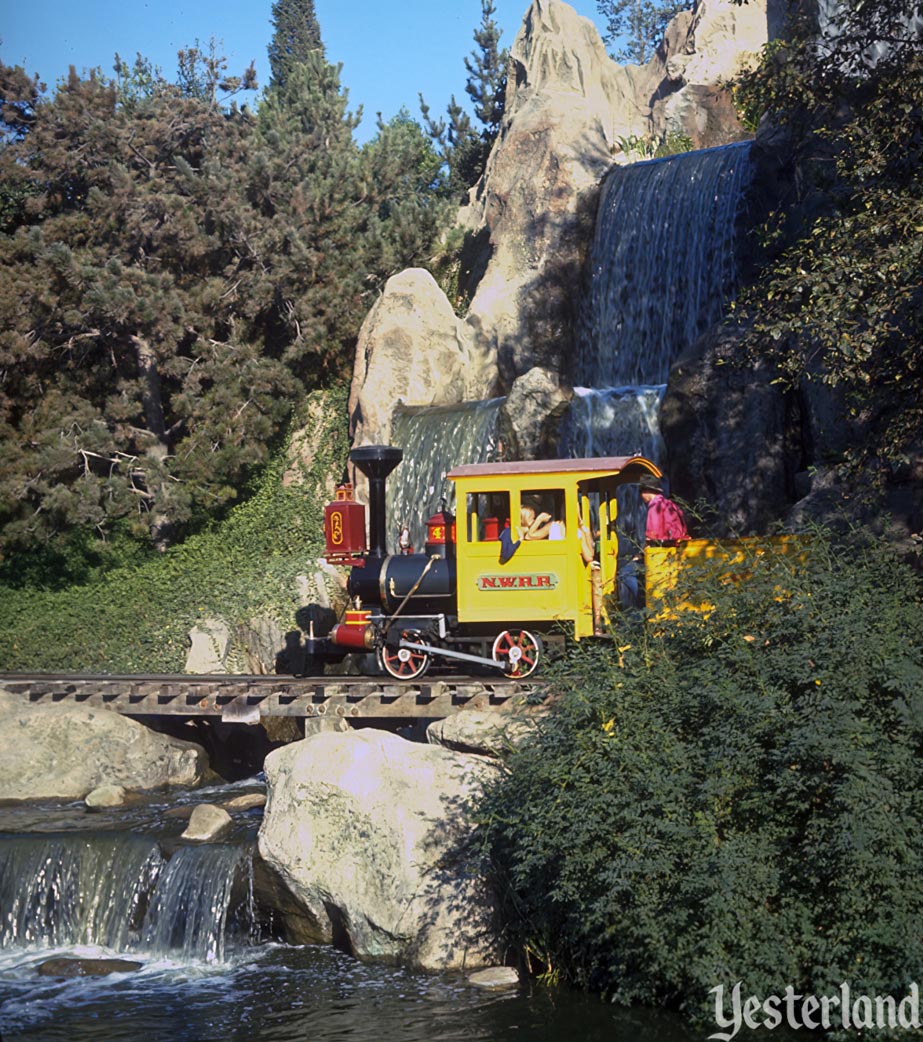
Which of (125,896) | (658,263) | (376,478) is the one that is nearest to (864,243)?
(376,478)

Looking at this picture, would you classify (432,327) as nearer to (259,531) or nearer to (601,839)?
(259,531)

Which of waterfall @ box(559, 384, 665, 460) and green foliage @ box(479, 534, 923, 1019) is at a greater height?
waterfall @ box(559, 384, 665, 460)

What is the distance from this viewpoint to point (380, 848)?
1049cm

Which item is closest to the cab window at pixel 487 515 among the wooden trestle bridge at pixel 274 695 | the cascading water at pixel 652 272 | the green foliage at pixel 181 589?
the wooden trestle bridge at pixel 274 695

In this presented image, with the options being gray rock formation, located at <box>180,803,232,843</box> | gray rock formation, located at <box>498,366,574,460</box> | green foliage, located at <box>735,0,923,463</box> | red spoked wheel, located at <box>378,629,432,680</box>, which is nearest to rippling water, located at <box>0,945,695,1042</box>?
gray rock formation, located at <box>180,803,232,843</box>

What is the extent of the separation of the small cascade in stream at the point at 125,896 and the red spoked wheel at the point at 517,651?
4.26m

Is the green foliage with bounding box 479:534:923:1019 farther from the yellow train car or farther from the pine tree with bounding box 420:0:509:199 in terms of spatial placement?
the pine tree with bounding box 420:0:509:199

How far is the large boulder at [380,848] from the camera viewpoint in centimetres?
1010

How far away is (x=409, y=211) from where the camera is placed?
29.9 m

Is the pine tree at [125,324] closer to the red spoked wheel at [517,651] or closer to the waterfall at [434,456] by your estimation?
the waterfall at [434,456]

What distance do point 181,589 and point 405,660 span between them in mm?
10605

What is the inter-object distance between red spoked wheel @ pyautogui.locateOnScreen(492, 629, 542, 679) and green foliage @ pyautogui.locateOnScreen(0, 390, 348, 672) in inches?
318

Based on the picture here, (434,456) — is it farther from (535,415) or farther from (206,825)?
(206,825)

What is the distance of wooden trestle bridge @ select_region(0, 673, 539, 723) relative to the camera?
1453 centimetres
